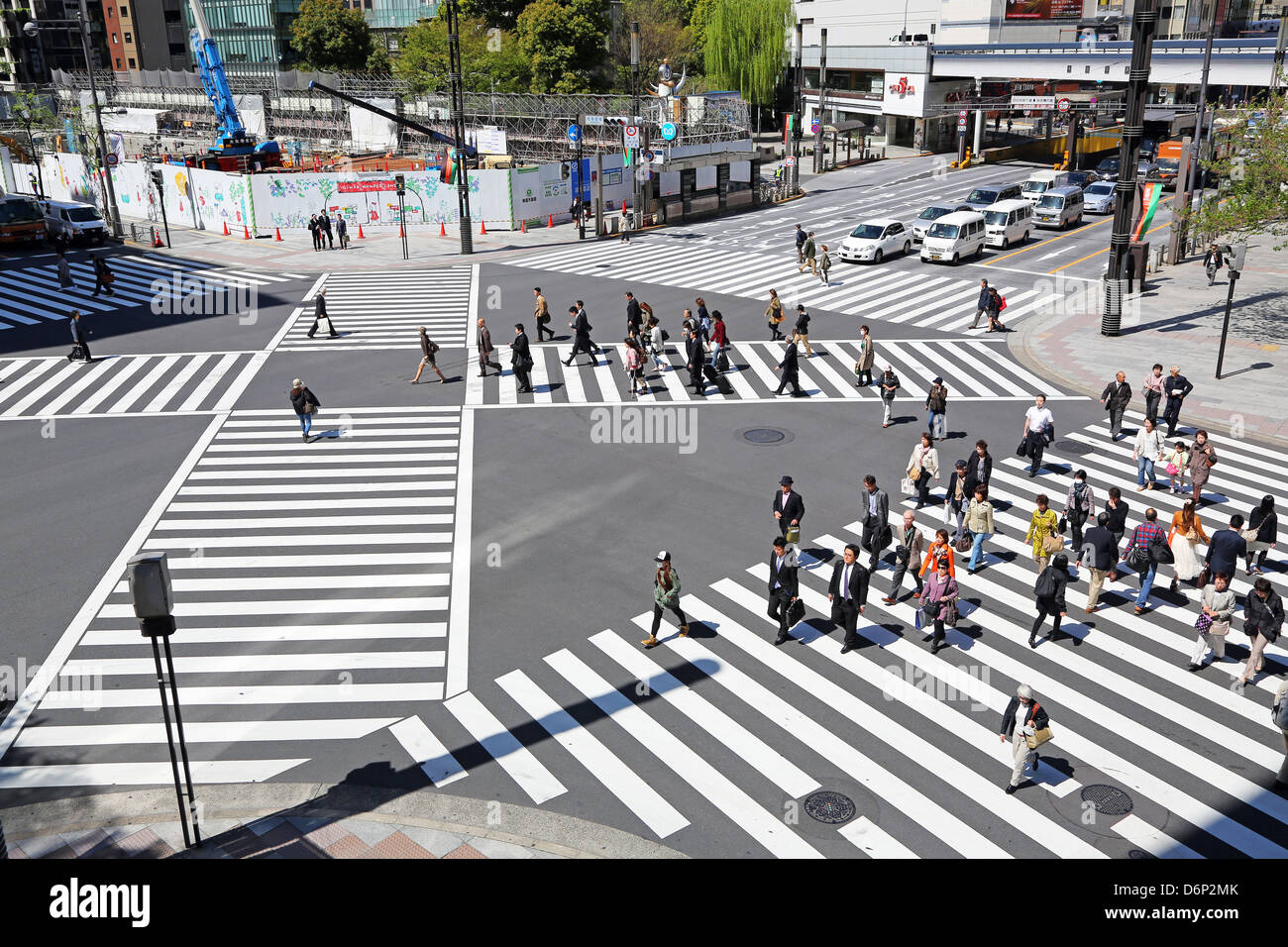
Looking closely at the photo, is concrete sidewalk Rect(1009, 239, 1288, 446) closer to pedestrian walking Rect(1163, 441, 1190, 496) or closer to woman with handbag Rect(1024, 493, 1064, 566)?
pedestrian walking Rect(1163, 441, 1190, 496)

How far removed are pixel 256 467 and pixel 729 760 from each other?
13.9 m

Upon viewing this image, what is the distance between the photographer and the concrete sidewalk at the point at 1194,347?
78.6 ft

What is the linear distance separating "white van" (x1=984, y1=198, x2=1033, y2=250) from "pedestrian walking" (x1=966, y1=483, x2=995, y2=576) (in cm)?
3155

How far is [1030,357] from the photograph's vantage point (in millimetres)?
28922

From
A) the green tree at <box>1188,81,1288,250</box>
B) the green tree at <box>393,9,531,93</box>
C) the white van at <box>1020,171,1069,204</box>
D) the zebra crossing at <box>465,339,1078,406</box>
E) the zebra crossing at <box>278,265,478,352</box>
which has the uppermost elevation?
the green tree at <box>393,9,531,93</box>

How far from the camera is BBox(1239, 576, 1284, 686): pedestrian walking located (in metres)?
12.6

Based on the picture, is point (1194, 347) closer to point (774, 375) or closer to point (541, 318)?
point (774, 375)

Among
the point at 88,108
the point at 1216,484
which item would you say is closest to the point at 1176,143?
the point at 1216,484

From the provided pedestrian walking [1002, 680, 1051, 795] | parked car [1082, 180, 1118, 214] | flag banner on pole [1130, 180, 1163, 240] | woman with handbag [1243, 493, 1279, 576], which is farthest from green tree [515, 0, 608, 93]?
pedestrian walking [1002, 680, 1051, 795]

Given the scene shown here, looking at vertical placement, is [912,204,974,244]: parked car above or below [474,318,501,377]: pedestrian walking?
above

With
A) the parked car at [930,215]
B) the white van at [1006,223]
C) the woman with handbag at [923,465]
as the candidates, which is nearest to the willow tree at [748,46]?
the parked car at [930,215]

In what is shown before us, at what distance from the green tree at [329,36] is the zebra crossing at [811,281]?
7159 centimetres

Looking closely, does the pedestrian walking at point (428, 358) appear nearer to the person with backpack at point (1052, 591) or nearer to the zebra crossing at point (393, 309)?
the zebra crossing at point (393, 309)

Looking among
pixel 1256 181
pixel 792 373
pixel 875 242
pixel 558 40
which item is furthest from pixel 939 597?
pixel 558 40
